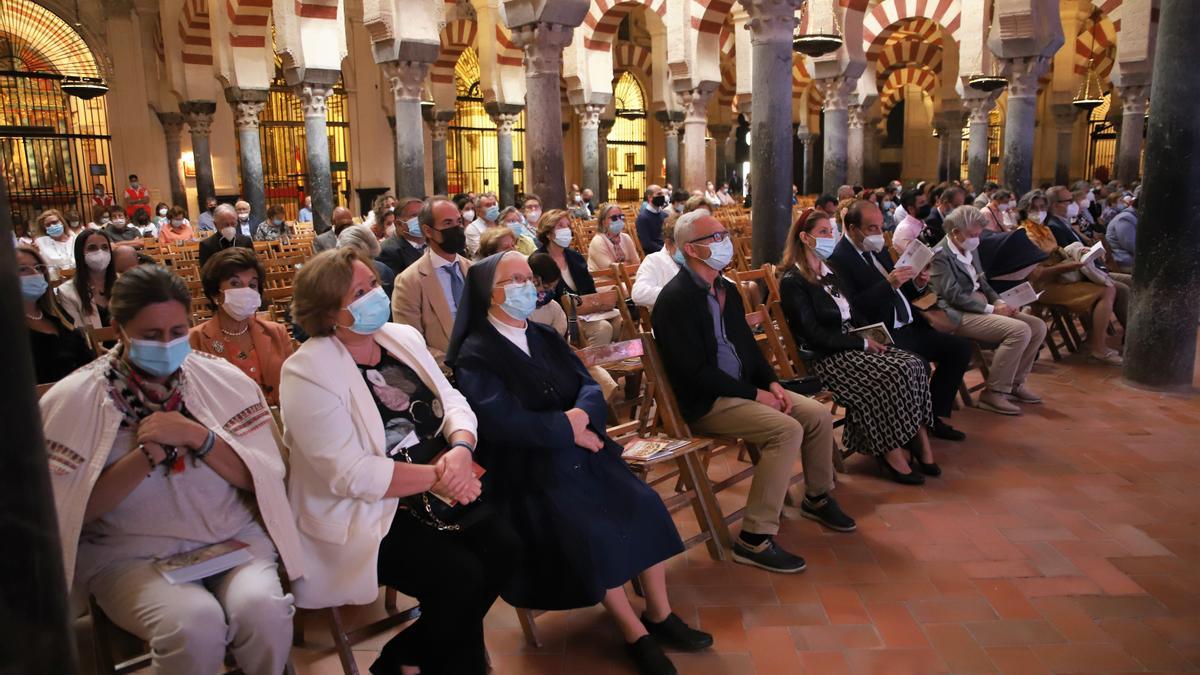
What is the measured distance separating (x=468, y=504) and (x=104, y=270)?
10.3 ft

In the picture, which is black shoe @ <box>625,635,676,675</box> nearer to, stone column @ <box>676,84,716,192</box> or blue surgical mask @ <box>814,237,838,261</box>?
blue surgical mask @ <box>814,237,838,261</box>

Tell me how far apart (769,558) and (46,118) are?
20.6 meters

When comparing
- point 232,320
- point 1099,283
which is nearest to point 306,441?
point 232,320

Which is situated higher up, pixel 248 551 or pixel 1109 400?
pixel 248 551

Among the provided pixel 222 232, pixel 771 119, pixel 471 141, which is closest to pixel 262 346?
pixel 222 232

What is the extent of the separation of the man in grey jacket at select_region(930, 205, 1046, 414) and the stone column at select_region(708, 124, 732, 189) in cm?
2081

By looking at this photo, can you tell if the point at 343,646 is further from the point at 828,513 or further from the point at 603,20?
the point at 603,20

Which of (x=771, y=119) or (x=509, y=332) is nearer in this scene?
(x=509, y=332)

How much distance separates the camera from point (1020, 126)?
12422mm

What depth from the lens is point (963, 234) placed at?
229 inches

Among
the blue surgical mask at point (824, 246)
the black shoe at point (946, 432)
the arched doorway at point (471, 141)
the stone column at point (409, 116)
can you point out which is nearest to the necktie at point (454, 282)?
the blue surgical mask at point (824, 246)

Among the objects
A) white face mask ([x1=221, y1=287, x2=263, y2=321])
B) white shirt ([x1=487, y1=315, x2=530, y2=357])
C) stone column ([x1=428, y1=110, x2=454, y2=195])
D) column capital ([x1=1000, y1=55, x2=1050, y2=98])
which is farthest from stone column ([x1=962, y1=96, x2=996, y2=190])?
white face mask ([x1=221, y1=287, x2=263, y2=321])

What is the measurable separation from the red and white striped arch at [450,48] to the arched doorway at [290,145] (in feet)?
8.19

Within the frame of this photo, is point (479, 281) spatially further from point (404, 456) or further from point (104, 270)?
point (104, 270)
